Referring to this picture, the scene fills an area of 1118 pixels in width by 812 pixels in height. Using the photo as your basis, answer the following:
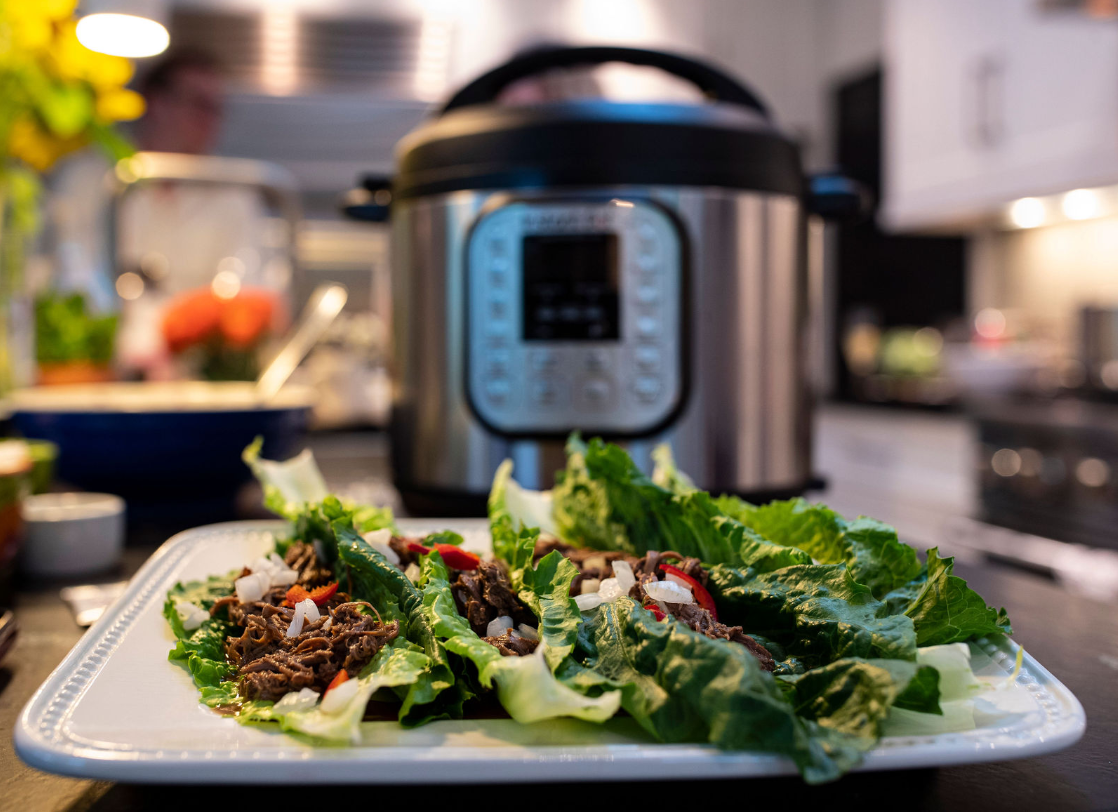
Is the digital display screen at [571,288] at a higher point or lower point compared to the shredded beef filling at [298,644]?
higher

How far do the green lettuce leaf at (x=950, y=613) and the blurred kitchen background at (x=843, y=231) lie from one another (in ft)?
2.49

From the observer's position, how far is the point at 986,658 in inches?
16.2

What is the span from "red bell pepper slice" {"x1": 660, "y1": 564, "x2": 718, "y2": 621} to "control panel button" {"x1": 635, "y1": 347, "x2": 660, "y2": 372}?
16.3 inches

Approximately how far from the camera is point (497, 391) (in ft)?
2.92

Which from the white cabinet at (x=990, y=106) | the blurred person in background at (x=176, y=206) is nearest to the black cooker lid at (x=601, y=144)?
the white cabinet at (x=990, y=106)

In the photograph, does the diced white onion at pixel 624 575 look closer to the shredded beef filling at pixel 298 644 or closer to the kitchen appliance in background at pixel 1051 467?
the shredded beef filling at pixel 298 644

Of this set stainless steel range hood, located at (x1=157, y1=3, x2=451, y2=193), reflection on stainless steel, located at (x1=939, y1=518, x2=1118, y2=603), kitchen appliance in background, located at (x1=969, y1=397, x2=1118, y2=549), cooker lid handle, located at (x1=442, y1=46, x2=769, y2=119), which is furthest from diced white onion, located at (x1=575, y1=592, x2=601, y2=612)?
stainless steel range hood, located at (x1=157, y1=3, x2=451, y2=193)

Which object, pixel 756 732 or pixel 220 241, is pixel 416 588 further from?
pixel 220 241

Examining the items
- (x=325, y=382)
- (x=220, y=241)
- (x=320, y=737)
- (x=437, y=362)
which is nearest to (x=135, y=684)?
(x=320, y=737)

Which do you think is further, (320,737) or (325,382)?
(325,382)

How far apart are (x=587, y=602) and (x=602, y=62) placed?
0.67m

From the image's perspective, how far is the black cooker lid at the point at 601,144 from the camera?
85cm

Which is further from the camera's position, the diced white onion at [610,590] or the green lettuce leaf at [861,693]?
the diced white onion at [610,590]

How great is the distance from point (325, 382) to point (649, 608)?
5.89 ft
